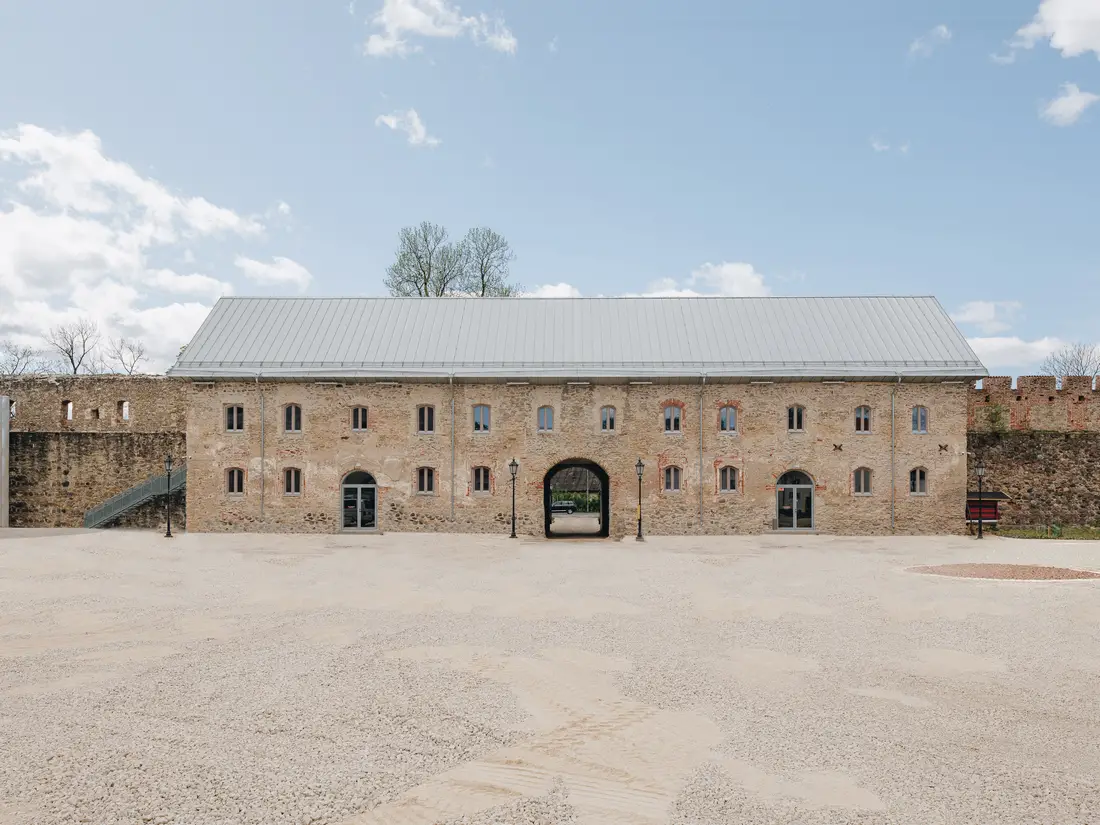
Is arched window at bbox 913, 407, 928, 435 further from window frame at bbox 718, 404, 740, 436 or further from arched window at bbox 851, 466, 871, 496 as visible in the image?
window frame at bbox 718, 404, 740, 436

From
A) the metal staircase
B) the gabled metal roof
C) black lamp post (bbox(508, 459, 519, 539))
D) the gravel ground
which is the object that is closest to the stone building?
the gabled metal roof

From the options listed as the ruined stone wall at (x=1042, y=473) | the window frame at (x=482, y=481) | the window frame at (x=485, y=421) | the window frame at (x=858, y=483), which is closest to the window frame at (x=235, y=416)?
the window frame at (x=485, y=421)

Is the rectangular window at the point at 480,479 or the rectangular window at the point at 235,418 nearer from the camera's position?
the rectangular window at the point at 480,479

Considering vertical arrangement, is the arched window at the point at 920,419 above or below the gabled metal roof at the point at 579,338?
below

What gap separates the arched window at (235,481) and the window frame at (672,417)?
594 inches

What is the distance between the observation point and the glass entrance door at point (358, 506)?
26047 mm

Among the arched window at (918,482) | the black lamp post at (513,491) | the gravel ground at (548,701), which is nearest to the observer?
the gravel ground at (548,701)

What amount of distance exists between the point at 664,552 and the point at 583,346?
8.83 meters

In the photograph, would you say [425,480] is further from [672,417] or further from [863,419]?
[863,419]

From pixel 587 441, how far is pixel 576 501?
17.7 meters

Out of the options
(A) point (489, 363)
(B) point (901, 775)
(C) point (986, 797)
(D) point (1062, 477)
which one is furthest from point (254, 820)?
(D) point (1062, 477)

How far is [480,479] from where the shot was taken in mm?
25844

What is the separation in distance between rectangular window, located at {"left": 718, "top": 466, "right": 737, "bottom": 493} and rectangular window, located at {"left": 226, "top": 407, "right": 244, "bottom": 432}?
17028 millimetres

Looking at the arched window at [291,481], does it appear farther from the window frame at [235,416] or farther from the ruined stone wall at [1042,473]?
the ruined stone wall at [1042,473]
